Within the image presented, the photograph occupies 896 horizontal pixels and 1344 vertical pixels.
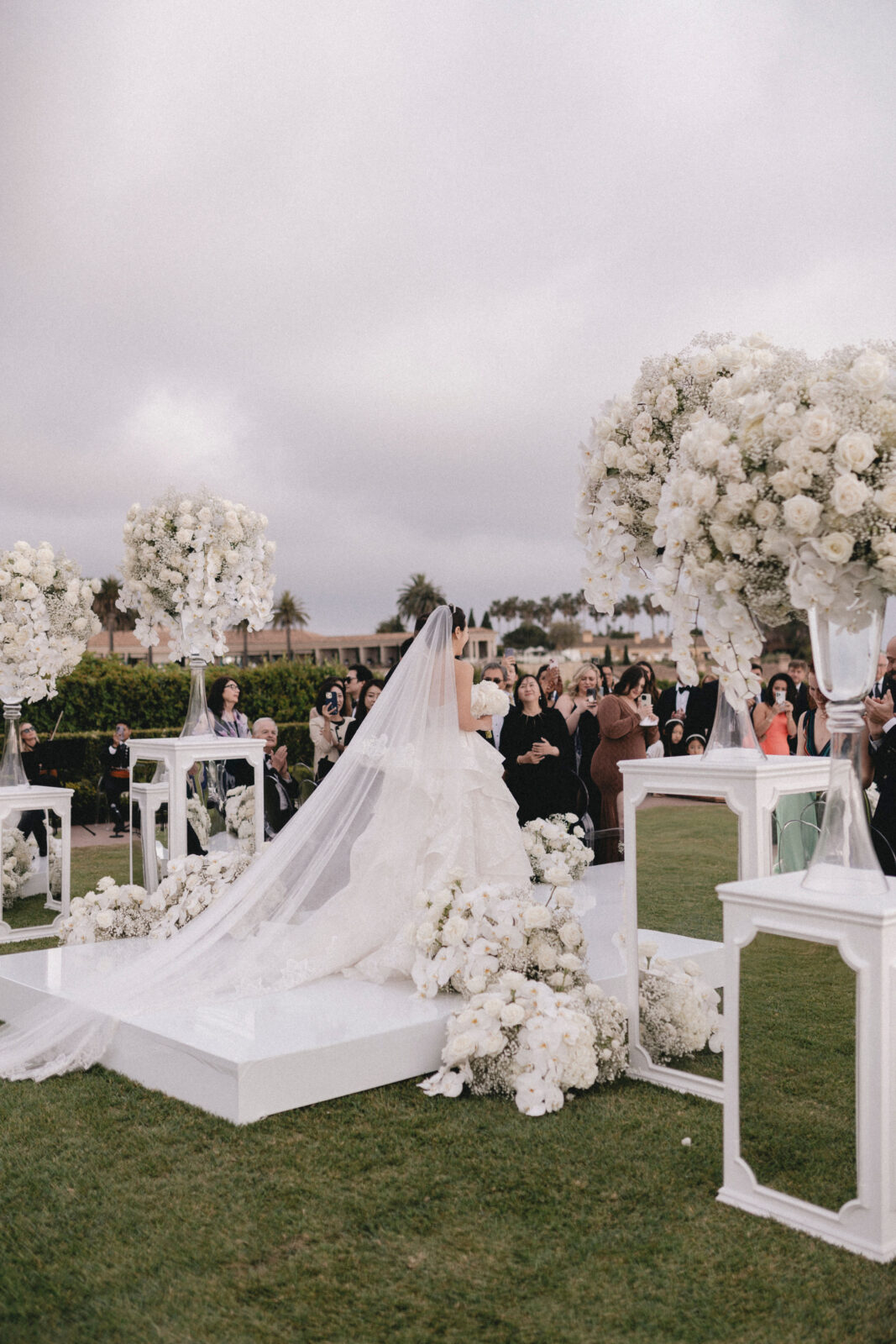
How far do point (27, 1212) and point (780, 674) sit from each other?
7985mm

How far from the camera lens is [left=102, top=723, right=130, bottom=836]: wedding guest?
13594 mm

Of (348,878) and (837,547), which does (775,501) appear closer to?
(837,547)

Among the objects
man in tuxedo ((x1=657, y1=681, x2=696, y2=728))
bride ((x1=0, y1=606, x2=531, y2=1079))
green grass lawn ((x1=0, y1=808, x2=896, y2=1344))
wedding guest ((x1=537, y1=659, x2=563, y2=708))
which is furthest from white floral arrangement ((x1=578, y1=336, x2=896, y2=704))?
wedding guest ((x1=537, y1=659, x2=563, y2=708))

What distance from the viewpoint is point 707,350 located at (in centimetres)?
391

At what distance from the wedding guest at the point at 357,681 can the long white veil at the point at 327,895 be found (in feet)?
9.03

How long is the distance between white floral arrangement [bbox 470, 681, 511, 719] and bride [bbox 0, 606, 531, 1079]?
0.09 meters

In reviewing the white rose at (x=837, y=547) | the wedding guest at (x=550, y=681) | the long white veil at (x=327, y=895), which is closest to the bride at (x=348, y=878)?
the long white veil at (x=327, y=895)

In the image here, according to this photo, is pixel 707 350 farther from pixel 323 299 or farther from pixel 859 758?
pixel 323 299

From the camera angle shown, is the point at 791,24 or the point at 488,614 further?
the point at 488,614

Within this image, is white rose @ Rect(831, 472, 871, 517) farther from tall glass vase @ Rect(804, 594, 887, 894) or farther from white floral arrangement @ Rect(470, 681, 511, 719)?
white floral arrangement @ Rect(470, 681, 511, 719)

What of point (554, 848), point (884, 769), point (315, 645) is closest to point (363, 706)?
point (554, 848)

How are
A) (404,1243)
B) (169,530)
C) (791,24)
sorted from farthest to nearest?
(791,24), (169,530), (404,1243)

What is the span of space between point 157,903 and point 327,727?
3.10 m

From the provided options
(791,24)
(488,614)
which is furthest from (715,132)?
(488,614)
